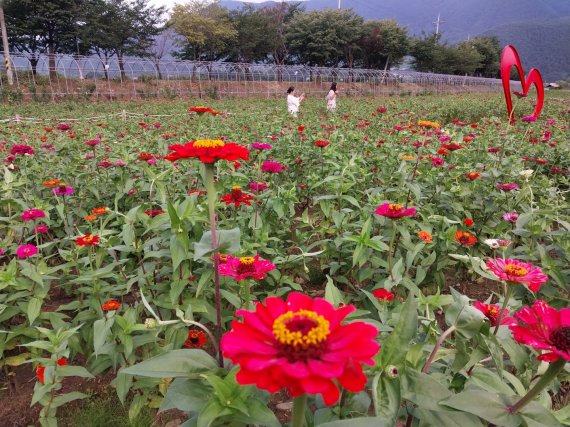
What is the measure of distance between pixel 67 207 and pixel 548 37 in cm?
17818

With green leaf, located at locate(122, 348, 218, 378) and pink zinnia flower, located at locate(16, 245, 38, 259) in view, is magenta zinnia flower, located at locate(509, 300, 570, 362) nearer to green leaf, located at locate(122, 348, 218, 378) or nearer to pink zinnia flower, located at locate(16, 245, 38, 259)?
green leaf, located at locate(122, 348, 218, 378)

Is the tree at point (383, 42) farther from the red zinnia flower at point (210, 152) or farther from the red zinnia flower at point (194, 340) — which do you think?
the red zinnia flower at point (210, 152)

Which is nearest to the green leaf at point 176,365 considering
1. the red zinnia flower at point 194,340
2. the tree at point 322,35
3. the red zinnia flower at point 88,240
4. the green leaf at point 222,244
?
the green leaf at point 222,244

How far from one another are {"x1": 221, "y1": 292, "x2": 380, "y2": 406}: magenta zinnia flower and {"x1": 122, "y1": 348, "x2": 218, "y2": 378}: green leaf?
10.9 inches

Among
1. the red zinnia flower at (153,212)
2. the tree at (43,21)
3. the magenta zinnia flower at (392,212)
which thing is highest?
the tree at (43,21)

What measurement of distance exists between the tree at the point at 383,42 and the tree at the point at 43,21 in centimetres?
2647

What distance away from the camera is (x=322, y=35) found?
126 feet

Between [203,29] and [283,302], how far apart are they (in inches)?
1397

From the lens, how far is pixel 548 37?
463ft

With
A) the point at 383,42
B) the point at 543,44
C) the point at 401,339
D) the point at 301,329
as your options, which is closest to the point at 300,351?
the point at 301,329

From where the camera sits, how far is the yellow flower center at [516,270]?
2.92ft

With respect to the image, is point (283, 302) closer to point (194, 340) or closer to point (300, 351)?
point (300, 351)

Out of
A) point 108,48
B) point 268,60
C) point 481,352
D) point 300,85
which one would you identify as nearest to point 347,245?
point 481,352

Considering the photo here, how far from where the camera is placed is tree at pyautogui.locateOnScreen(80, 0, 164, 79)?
2946 centimetres
